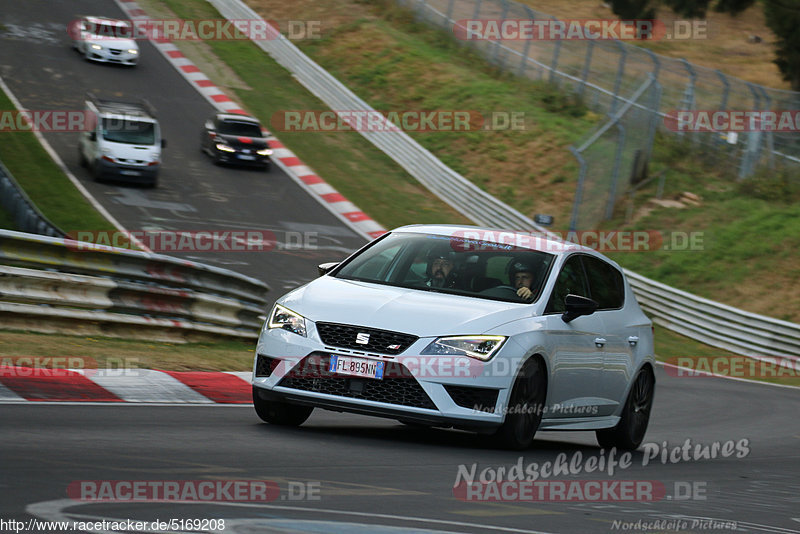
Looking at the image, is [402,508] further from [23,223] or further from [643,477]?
[23,223]

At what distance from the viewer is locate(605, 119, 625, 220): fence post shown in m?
30.4

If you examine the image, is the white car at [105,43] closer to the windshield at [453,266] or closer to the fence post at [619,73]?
the fence post at [619,73]

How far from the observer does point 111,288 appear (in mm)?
12664

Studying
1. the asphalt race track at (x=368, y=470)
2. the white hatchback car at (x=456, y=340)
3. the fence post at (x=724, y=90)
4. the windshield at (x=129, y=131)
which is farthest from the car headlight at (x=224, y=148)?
the white hatchback car at (x=456, y=340)

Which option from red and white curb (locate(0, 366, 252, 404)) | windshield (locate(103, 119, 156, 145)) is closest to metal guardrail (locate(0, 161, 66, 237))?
windshield (locate(103, 119, 156, 145))

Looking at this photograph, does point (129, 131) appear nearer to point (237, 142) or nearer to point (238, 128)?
point (237, 142)

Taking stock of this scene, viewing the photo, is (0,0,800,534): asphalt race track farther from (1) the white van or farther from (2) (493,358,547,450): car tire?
(1) the white van

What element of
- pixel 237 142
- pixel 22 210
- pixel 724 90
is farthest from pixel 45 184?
pixel 724 90

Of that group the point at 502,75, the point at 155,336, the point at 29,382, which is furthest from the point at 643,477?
the point at 502,75

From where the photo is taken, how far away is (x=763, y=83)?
55250 mm

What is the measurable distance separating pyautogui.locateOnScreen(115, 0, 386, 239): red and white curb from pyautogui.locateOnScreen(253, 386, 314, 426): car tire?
15.6 metres

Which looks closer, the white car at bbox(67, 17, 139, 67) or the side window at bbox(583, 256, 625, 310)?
the side window at bbox(583, 256, 625, 310)

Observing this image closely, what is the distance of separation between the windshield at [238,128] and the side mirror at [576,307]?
25.0 m

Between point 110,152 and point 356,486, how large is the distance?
78.8 ft
